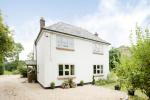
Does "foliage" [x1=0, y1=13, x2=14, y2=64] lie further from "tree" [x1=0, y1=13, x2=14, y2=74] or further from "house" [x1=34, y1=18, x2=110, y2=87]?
"house" [x1=34, y1=18, x2=110, y2=87]

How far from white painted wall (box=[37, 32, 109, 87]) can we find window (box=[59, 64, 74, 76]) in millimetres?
481

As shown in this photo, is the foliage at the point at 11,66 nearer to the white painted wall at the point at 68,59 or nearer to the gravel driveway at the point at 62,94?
the white painted wall at the point at 68,59

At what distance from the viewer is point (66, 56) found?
1827cm

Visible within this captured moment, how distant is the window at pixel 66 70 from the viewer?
17.7 m

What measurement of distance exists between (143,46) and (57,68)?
11.2 m

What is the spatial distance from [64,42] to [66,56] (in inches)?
65.6

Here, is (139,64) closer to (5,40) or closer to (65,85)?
(65,85)

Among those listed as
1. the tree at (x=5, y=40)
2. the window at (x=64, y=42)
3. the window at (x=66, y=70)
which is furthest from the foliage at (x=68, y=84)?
the tree at (x=5, y=40)

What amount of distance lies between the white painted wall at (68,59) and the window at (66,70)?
48cm

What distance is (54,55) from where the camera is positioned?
17.2 meters

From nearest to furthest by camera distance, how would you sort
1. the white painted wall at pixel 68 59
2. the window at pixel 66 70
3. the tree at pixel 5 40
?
the tree at pixel 5 40
the white painted wall at pixel 68 59
the window at pixel 66 70

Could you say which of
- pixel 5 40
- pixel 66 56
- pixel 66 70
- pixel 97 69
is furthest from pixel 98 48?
pixel 5 40

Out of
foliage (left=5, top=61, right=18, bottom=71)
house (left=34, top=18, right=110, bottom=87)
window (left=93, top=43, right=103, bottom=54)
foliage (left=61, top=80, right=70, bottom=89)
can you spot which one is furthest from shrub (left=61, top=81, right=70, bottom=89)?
foliage (left=5, top=61, right=18, bottom=71)

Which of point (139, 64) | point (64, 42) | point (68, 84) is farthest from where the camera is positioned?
point (64, 42)
